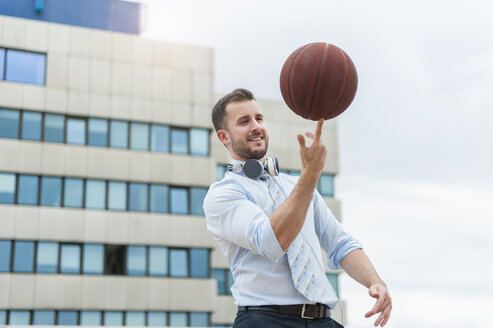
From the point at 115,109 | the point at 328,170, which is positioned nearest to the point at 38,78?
the point at 115,109


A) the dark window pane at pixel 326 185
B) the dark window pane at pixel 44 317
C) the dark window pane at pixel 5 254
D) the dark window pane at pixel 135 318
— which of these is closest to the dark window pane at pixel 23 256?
the dark window pane at pixel 5 254

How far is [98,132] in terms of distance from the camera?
36.7 metres

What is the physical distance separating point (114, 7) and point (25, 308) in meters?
17.7

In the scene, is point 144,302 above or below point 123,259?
below

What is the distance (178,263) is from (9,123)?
11379mm

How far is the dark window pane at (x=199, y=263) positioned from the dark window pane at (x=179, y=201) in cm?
229

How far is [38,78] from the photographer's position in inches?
1417

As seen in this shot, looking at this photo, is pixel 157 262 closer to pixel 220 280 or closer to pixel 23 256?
pixel 220 280

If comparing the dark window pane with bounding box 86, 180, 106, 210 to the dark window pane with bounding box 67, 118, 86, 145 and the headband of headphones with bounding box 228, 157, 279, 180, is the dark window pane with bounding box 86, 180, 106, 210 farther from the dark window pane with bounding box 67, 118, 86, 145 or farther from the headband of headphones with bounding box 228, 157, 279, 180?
the headband of headphones with bounding box 228, 157, 279, 180

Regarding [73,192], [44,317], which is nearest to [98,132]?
[73,192]

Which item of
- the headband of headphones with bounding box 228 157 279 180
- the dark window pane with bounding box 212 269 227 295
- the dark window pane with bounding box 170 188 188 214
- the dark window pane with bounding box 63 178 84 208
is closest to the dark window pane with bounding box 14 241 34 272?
the dark window pane with bounding box 63 178 84 208

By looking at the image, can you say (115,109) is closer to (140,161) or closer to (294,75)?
(140,161)

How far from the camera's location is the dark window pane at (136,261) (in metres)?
35.5

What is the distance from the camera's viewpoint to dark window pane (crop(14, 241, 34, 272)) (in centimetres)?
3341
